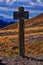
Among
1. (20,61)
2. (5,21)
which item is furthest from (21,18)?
(5,21)

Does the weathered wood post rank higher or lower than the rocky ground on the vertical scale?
higher

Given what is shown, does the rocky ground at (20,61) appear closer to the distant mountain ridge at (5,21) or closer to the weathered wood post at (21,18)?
the weathered wood post at (21,18)

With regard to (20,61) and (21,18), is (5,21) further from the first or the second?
(20,61)

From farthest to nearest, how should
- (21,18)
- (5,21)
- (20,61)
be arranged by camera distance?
(5,21) → (21,18) → (20,61)

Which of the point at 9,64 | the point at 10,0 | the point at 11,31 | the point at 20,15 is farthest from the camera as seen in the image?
the point at 11,31

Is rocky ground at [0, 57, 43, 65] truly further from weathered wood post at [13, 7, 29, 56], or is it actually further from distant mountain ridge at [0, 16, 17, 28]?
distant mountain ridge at [0, 16, 17, 28]

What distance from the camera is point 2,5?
13.6 m

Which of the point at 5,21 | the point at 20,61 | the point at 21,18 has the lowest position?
the point at 20,61

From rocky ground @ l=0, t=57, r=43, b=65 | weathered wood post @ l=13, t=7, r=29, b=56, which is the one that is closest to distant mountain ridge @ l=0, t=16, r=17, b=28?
weathered wood post @ l=13, t=7, r=29, b=56

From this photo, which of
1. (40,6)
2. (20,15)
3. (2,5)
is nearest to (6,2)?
(2,5)

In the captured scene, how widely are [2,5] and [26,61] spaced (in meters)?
6.74

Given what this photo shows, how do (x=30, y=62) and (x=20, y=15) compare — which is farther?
(x=20, y=15)

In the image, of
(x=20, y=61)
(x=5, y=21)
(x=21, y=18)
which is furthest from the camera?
(x=5, y=21)

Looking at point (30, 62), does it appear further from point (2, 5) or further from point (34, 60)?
point (2, 5)
